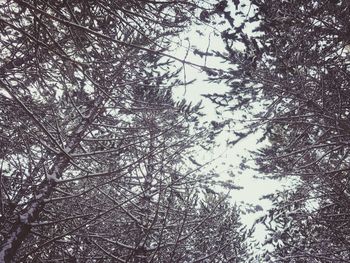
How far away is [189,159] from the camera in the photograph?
7961 millimetres

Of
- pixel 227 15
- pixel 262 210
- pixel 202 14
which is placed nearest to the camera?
pixel 202 14

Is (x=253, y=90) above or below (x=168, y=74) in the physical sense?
below

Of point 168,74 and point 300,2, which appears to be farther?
point 168,74

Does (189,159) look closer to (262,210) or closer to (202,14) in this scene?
(262,210)

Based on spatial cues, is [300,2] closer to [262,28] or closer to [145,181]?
[262,28]

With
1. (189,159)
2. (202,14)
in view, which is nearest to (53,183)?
(202,14)

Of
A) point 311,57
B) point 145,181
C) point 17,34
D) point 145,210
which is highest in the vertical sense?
point 311,57

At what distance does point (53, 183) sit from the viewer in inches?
172

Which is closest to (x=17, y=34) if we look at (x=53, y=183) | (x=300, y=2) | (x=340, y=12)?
(x=53, y=183)

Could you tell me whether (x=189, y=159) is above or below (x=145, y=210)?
above

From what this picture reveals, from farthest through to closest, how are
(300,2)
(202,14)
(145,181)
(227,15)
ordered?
(145,181)
(300,2)
(227,15)
(202,14)

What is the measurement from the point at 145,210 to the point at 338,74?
4.83m

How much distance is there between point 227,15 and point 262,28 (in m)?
2.05

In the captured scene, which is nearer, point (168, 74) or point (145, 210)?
point (145, 210)
